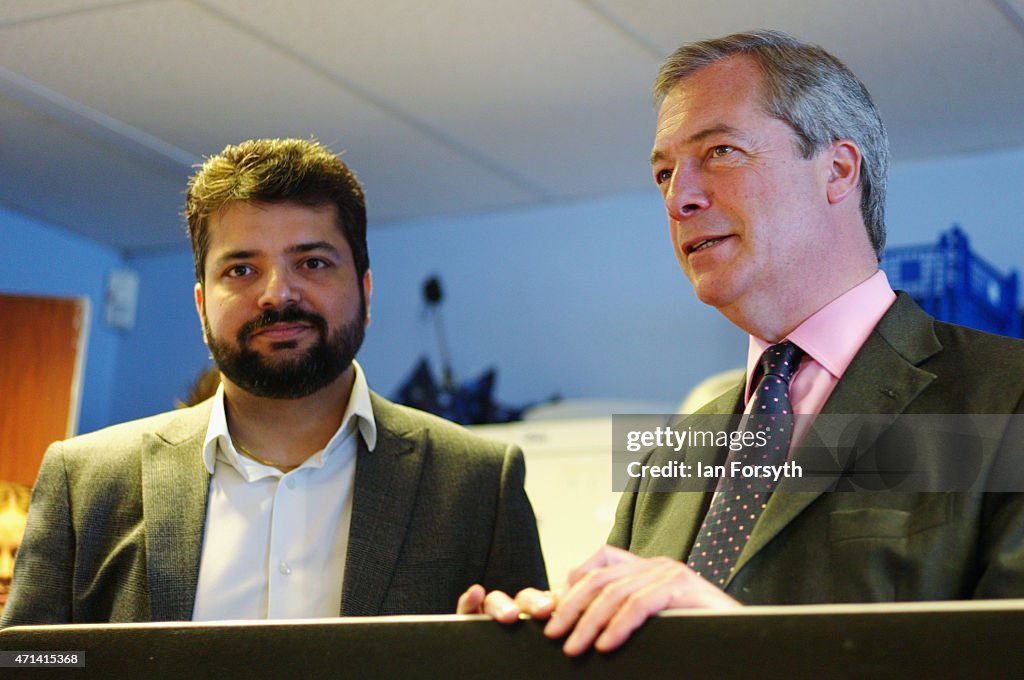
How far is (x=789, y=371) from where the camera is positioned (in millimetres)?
1243

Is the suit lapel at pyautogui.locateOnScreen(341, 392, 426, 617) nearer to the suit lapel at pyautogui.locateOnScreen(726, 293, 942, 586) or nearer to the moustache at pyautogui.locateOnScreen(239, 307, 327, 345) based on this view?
the moustache at pyautogui.locateOnScreen(239, 307, 327, 345)

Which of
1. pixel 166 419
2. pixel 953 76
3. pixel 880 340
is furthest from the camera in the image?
pixel 953 76

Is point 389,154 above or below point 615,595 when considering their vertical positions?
above

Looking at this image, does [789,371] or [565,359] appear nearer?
[789,371]

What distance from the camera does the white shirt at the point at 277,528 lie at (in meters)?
1.57

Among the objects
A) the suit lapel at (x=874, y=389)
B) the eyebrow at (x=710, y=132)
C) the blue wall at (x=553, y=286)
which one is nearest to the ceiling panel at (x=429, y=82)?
the blue wall at (x=553, y=286)

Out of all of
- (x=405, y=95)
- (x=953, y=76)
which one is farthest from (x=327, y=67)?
(x=953, y=76)

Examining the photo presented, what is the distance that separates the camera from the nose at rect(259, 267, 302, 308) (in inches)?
65.0

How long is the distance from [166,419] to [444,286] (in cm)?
201

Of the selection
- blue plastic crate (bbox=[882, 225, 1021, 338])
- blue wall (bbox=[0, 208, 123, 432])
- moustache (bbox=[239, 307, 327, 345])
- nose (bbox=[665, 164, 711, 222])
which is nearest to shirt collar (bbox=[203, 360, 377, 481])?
moustache (bbox=[239, 307, 327, 345])

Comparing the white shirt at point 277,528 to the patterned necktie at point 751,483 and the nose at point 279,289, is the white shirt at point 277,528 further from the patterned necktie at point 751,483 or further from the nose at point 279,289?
the patterned necktie at point 751,483

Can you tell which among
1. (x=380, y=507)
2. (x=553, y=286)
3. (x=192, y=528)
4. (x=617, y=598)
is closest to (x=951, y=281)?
(x=553, y=286)

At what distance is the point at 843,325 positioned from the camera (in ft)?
4.11

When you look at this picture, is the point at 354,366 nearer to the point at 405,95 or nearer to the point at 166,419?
the point at 166,419
